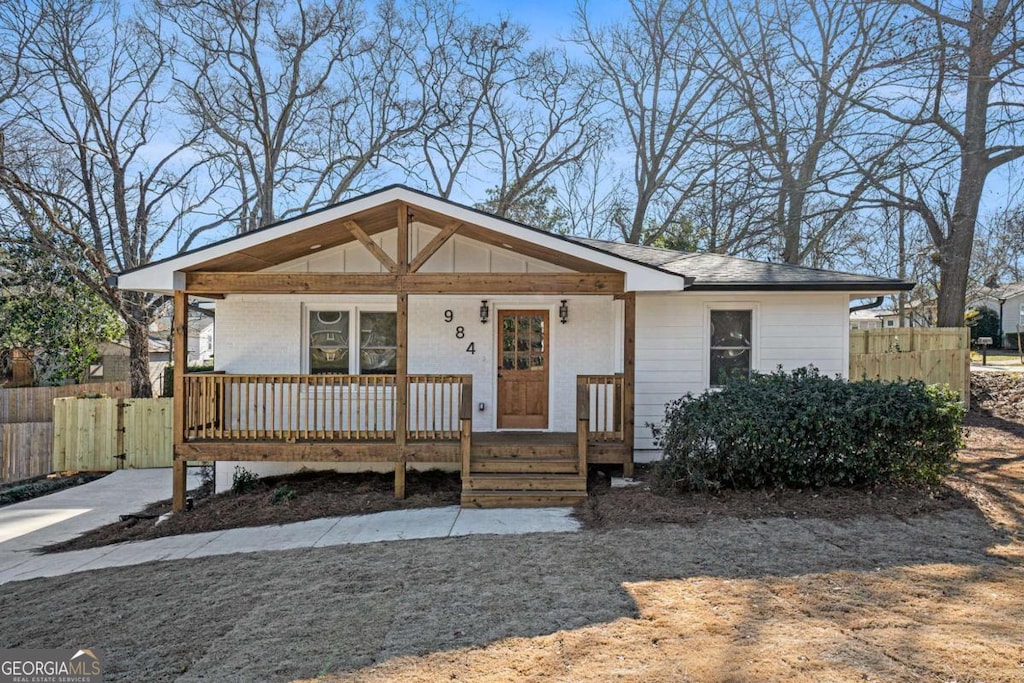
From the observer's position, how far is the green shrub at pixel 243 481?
8844mm

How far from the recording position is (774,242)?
17750mm

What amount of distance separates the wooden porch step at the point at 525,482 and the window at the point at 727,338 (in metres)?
2.99

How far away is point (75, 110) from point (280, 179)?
5.85m

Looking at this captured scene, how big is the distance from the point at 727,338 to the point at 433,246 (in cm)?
459

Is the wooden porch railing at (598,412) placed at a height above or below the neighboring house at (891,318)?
below

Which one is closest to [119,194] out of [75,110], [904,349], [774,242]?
[75,110]

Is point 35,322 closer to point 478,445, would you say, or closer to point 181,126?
point 181,126

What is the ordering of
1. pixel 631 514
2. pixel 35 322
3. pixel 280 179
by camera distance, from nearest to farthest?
pixel 631 514 < pixel 35 322 < pixel 280 179

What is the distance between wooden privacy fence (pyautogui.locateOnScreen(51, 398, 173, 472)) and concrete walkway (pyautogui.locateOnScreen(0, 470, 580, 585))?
4.74 meters

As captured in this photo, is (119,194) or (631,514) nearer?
(631,514)

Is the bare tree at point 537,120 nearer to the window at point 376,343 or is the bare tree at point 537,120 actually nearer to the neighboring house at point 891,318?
the window at point 376,343

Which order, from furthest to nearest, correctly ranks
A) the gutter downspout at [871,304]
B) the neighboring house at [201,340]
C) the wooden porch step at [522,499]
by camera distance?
1. the neighboring house at [201,340]
2. the gutter downspout at [871,304]
3. the wooden porch step at [522,499]

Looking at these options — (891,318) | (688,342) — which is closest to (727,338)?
(688,342)

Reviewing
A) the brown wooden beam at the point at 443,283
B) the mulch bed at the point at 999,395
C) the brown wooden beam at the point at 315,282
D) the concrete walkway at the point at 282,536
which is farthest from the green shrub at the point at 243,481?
the mulch bed at the point at 999,395
